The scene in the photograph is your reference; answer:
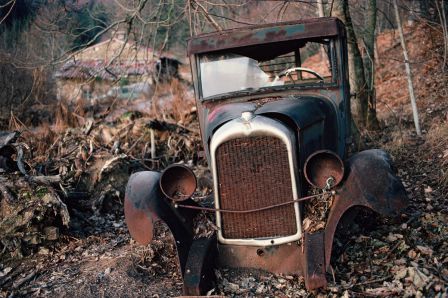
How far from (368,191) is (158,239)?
2.23m

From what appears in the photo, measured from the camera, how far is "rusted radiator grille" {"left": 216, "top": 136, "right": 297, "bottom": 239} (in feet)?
13.2

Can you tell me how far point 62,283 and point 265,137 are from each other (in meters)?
2.34

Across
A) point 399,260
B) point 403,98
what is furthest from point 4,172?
point 403,98

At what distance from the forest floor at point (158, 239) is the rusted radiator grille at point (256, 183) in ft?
1.41

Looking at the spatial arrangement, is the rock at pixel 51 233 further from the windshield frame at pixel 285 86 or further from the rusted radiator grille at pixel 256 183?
the rusted radiator grille at pixel 256 183

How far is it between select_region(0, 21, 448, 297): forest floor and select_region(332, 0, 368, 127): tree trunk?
0.48 meters

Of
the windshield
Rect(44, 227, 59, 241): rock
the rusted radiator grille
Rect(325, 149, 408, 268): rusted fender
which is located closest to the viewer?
Rect(325, 149, 408, 268): rusted fender

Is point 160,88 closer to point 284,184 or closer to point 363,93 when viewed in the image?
point 363,93

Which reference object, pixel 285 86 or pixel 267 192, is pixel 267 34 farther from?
pixel 267 192

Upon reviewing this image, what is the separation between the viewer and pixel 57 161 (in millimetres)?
7652

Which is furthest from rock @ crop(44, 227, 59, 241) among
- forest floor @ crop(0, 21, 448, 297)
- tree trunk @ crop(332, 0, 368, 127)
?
tree trunk @ crop(332, 0, 368, 127)

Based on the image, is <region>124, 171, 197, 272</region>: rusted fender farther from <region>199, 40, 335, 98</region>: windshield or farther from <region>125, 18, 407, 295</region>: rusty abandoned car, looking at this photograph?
<region>199, 40, 335, 98</region>: windshield

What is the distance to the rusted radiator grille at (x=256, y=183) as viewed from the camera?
13.2 ft

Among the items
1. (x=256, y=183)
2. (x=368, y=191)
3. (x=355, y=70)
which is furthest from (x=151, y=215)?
(x=355, y=70)
